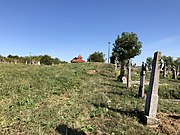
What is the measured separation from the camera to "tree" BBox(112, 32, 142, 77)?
167 ft

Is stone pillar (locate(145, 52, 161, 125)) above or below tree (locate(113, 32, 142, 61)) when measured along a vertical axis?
below

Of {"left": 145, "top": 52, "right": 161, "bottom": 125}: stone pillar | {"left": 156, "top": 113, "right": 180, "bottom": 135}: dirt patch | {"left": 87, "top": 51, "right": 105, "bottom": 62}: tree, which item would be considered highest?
{"left": 87, "top": 51, "right": 105, "bottom": 62}: tree

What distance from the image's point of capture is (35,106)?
6668 millimetres

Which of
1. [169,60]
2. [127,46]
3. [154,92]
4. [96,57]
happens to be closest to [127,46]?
[127,46]

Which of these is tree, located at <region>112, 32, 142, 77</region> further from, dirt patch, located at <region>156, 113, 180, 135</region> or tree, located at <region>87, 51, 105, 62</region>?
dirt patch, located at <region>156, 113, 180, 135</region>

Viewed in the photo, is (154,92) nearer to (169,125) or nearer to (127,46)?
(169,125)

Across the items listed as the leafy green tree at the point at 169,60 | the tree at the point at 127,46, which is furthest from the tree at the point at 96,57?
the leafy green tree at the point at 169,60

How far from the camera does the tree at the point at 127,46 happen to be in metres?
50.9

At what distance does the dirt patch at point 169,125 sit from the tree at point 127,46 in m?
44.8

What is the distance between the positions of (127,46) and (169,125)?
4882 cm

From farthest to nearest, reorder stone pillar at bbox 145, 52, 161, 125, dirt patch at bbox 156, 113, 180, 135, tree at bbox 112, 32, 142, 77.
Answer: tree at bbox 112, 32, 142, 77, stone pillar at bbox 145, 52, 161, 125, dirt patch at bbox 156, 113, 180, 135

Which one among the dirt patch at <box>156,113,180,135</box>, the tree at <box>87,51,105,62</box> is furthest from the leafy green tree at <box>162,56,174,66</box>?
the dirt patch at <box>156,113,180,135</box>

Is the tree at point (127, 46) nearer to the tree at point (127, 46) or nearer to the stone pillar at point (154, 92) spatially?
the tree at point (127, 46)

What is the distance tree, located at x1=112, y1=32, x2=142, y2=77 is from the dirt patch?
147 feet
